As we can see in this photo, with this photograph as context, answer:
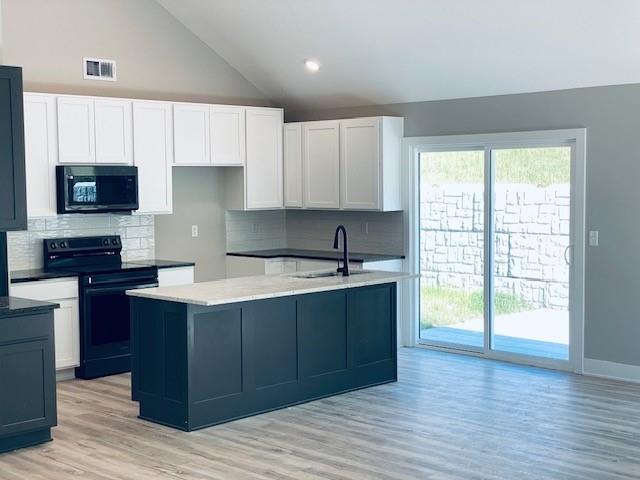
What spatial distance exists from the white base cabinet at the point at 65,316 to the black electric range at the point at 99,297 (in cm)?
5

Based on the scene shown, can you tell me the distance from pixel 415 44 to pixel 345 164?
1.64 metres

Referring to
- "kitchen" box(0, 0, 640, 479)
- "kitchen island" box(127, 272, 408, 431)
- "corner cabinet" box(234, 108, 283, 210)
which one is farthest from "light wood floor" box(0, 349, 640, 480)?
"corner cabinet" box(234, 108, 283, 210)

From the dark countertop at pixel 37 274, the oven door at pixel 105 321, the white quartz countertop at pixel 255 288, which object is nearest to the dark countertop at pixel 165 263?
the dark countertop at pixel 37 274

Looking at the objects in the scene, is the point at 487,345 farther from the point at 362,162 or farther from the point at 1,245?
the point at 1,245

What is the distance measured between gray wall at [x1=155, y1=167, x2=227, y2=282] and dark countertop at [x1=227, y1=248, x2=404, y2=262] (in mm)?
229

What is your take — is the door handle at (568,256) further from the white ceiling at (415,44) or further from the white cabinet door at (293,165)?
the white cabinet door at (293,165)

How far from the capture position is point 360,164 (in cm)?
867

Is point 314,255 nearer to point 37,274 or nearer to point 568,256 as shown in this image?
point 568,256

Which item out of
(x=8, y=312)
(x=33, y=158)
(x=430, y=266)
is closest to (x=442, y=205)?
(x=430, y=266)

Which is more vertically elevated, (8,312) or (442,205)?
(442,205)

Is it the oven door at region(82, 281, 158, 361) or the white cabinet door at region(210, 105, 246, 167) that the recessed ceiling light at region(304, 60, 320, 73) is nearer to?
the white cabinet door at region(210, 105, 246, 167)

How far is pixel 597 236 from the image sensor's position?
726cm

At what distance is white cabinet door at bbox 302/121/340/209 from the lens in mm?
8891

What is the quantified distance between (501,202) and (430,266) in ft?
3.45
